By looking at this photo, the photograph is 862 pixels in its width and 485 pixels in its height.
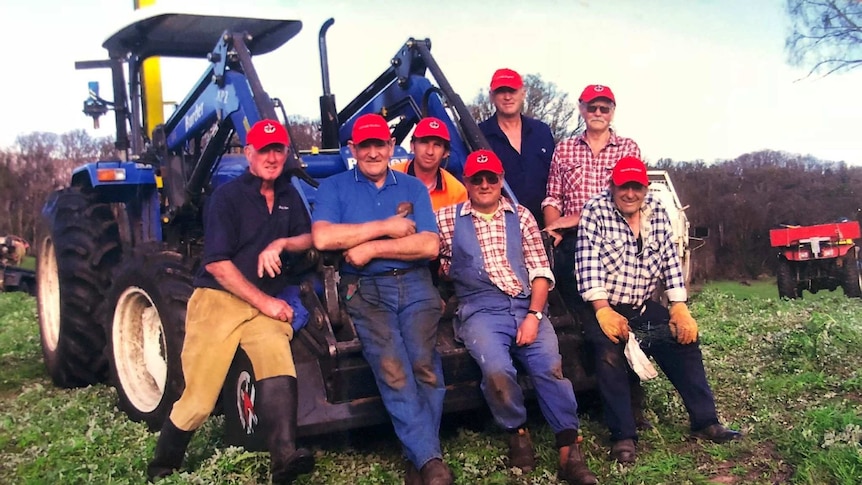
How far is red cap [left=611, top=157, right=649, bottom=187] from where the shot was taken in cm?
436

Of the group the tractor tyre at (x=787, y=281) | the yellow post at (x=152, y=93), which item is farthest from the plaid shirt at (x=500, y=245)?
the tractor tyre at (x=787, y=281)

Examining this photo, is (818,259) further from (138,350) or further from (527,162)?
(138,350)

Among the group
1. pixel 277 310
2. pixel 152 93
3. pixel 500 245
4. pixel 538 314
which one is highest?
pixel 152 93

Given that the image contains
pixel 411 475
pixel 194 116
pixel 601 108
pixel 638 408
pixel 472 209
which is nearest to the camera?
pixel 411 475

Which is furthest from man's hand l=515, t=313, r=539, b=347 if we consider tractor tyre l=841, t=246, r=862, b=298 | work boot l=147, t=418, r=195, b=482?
tractor tyre l=841, t=246, r=862, b=298

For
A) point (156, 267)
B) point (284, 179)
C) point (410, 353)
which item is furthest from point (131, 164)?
point (410, 353)

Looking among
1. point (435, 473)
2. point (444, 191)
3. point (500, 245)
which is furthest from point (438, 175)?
point (435, 473)

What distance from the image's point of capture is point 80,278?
6.04 meters

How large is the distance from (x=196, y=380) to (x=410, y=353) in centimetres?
103

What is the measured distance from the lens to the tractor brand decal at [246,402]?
3.91 metres

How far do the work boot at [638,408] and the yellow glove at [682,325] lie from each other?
43 centimetres

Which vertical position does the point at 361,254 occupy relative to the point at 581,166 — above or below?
below

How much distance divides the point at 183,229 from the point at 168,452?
2432 millimetres

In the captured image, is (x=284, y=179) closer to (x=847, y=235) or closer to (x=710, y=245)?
(x=847, y=235)
